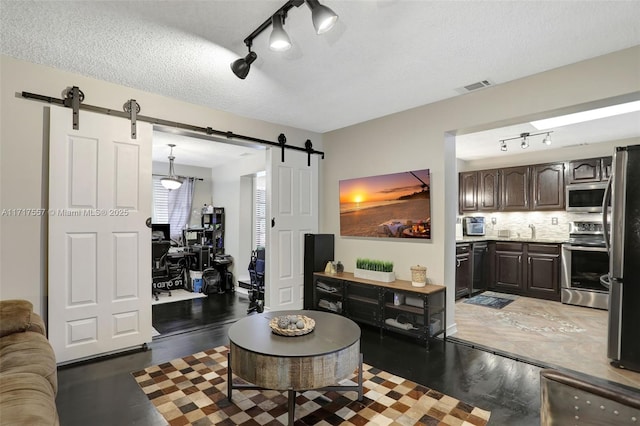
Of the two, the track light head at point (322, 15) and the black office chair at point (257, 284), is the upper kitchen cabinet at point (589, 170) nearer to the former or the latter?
the black office chair at point (257, 284)

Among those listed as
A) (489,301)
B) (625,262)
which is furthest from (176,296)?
(625,262)

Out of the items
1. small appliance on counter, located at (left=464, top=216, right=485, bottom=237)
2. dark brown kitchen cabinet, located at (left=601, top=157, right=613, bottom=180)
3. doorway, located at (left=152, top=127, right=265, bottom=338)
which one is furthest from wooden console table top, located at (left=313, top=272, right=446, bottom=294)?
dark brown kitchen cabinet, located at (left=601, top=157, right=613, bottom=180)

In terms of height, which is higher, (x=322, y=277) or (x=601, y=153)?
(x=601, y=153)

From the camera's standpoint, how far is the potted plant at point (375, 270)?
12.4 ft

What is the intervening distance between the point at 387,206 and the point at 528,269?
10.3ft

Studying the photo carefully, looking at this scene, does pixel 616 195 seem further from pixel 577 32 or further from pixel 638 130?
pixel 638 130

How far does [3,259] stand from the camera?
2.59 metres

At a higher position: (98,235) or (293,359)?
(98,235)

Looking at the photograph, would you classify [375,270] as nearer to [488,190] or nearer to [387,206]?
[387,206]

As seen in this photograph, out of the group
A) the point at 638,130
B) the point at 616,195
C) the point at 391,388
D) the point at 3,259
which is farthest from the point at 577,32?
the point at 3,259

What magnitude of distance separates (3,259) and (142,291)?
1063 mm

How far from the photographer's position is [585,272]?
4898 millimetres

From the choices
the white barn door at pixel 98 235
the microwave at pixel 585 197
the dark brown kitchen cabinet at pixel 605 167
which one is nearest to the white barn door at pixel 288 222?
the white barn door at pixel 98 235

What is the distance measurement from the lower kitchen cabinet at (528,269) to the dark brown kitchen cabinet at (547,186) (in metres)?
0.73
